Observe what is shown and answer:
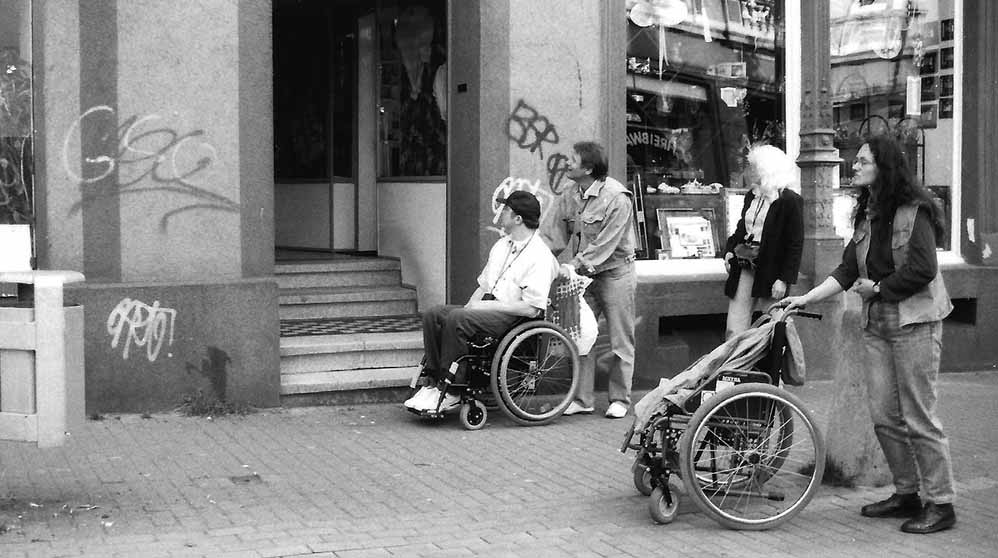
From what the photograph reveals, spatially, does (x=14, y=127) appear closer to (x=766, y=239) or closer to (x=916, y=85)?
(x=766, y=239)

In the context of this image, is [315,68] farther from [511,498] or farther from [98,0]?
[511,498]

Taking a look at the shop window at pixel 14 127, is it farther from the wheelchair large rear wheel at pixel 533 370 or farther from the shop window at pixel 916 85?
the shop window at pixel 916 85

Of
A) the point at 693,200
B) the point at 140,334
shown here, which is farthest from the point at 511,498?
the point at 693,200

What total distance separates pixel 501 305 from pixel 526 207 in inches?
26.7

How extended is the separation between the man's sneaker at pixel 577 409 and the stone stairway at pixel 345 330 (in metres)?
1.23

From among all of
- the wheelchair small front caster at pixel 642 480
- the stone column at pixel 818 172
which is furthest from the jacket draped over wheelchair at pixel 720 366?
the stone column at pixel 818 172

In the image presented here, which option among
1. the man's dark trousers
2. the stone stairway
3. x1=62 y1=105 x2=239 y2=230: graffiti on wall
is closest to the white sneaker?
the man's dark trousers

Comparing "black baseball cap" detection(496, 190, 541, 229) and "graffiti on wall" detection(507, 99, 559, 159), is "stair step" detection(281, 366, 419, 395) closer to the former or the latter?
"black baseball cap" detection(496, 190, 541, 229)

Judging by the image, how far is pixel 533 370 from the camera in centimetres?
796

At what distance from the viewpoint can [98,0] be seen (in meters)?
7.90

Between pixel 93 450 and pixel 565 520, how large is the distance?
115 inches

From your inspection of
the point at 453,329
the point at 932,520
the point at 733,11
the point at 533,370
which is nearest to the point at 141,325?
the point at 453,329

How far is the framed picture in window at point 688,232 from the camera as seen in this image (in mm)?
10305

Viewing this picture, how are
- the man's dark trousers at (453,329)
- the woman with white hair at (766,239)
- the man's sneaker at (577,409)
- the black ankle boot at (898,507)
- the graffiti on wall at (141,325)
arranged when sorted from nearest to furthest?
the black ankle boot at (898,507)
the man's dark trousers at (453,329)
the graffiti on wall at (141,325)
the woman with white hair at (766,239)
the man's sneaker at (577,409)
